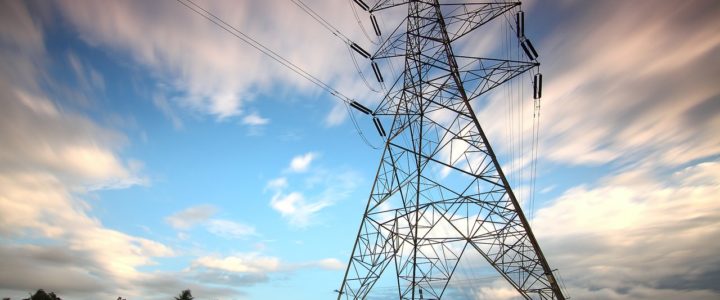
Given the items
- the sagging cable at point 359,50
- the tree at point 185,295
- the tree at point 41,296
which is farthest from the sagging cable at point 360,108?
the tree at point 41,296

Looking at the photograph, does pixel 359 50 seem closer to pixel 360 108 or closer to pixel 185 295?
pixel 360 108

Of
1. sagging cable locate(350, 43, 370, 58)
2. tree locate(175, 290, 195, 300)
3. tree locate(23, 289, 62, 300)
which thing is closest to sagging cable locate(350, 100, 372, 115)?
sagging cable locate(350, 43, 370, 58)

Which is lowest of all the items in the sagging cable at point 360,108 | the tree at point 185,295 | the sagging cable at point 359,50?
the tree at point 185,295

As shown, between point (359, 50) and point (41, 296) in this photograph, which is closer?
point (359, 50)

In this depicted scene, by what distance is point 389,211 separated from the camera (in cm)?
1691

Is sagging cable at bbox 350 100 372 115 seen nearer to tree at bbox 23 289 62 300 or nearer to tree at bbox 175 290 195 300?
tree at bbox 175 290 195 300

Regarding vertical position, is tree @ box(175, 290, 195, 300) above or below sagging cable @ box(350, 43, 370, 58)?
below

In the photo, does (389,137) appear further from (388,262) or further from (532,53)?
(532,53)

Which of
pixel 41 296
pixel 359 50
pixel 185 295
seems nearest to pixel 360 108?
pixel 359 50

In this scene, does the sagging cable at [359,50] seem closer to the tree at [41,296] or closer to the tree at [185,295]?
the tree at [185,295]

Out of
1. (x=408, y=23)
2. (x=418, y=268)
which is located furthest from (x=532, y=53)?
(x=418, y=268)

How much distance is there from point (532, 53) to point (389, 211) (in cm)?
1071

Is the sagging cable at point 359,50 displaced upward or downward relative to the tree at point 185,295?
upward

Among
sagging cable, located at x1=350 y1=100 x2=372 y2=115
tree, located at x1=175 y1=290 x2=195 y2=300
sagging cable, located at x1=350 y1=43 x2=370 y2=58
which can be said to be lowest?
tree, located at x1=175 y1=290 x2=195 y2=300
